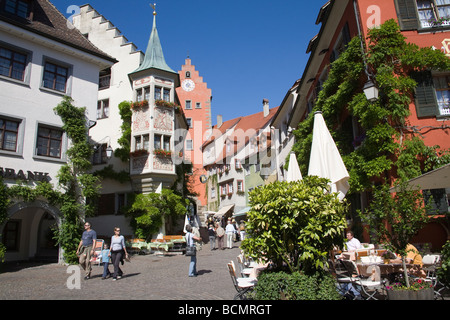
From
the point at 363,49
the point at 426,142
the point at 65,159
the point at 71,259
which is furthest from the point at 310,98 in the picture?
the point at 71,259

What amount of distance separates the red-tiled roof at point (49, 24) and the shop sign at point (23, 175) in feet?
20.8

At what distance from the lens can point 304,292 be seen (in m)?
5.29

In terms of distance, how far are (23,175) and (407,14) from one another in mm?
16491

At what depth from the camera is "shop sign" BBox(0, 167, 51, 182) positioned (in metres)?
13.6

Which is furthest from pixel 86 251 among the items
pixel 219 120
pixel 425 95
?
pixel 219 120

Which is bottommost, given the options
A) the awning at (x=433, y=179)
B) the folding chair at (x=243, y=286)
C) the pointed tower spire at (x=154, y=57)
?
the folding chair at (x=243, y=286)

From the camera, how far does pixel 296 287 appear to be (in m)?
5.36

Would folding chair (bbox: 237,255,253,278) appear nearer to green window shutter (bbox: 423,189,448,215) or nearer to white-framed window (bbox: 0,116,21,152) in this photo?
green window shutter (bbox: 423,189,448,215)

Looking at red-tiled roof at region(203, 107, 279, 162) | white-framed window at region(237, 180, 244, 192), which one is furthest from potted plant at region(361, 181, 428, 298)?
white-framed window at region(237, 180, 244, 192)

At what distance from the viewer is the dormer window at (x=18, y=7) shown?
15.6 metres

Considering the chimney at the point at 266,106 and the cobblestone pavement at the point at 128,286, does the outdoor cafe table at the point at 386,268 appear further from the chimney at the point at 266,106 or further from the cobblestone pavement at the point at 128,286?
the chimney at the point at 266,106

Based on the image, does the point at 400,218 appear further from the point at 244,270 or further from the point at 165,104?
the point at 165,104

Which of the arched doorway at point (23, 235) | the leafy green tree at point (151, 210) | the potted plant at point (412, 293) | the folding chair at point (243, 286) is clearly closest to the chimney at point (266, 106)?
the leafy green tree at point (151, 210)

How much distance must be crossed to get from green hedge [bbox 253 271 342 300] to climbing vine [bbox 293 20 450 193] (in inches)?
264
